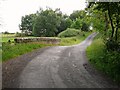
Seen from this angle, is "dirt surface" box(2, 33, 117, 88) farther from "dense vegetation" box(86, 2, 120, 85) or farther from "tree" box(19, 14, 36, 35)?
"tree" box(19, 14, 36, 35)

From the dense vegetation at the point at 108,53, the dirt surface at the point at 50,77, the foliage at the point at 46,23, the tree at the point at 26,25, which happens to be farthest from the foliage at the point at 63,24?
the dirt surface at the point at 50,77

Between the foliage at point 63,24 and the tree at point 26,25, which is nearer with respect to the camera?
the foliage at point 63,24

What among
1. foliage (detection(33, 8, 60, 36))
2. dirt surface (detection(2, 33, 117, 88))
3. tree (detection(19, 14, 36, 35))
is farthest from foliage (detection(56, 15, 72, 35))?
dirt surface (detection(2, 33, 117, 88))

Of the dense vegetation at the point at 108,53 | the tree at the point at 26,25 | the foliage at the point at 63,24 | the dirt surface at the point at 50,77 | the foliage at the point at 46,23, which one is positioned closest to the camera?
the dirt surface at the point at 50,77

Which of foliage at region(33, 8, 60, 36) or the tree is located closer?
foliage at region(33, 8, 60, 36)

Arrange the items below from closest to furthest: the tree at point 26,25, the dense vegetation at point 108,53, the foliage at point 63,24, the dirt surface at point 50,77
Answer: the dirt surface at point 50,77
the dense vegetation at point 108,53
the foliage at point 63,24
the tree at point 26,25

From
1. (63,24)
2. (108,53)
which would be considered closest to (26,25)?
(63,24)

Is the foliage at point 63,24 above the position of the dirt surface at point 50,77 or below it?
above

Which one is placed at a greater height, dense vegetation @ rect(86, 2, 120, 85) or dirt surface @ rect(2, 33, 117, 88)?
dense vegetation @ rect(86, 2, 120, 85)

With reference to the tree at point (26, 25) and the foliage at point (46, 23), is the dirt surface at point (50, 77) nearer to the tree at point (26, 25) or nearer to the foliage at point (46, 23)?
the foliage at point (46, 23)

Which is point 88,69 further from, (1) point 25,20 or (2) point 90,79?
(1) point 25,20

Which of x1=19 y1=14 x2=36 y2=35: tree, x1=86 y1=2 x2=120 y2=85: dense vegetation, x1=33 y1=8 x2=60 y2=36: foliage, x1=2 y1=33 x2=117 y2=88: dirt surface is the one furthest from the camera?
x1=19 y1=14 x2=36 y2=35: tree

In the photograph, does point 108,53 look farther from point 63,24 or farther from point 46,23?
point 63,24

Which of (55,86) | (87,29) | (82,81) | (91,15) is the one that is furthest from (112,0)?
(87,29)
